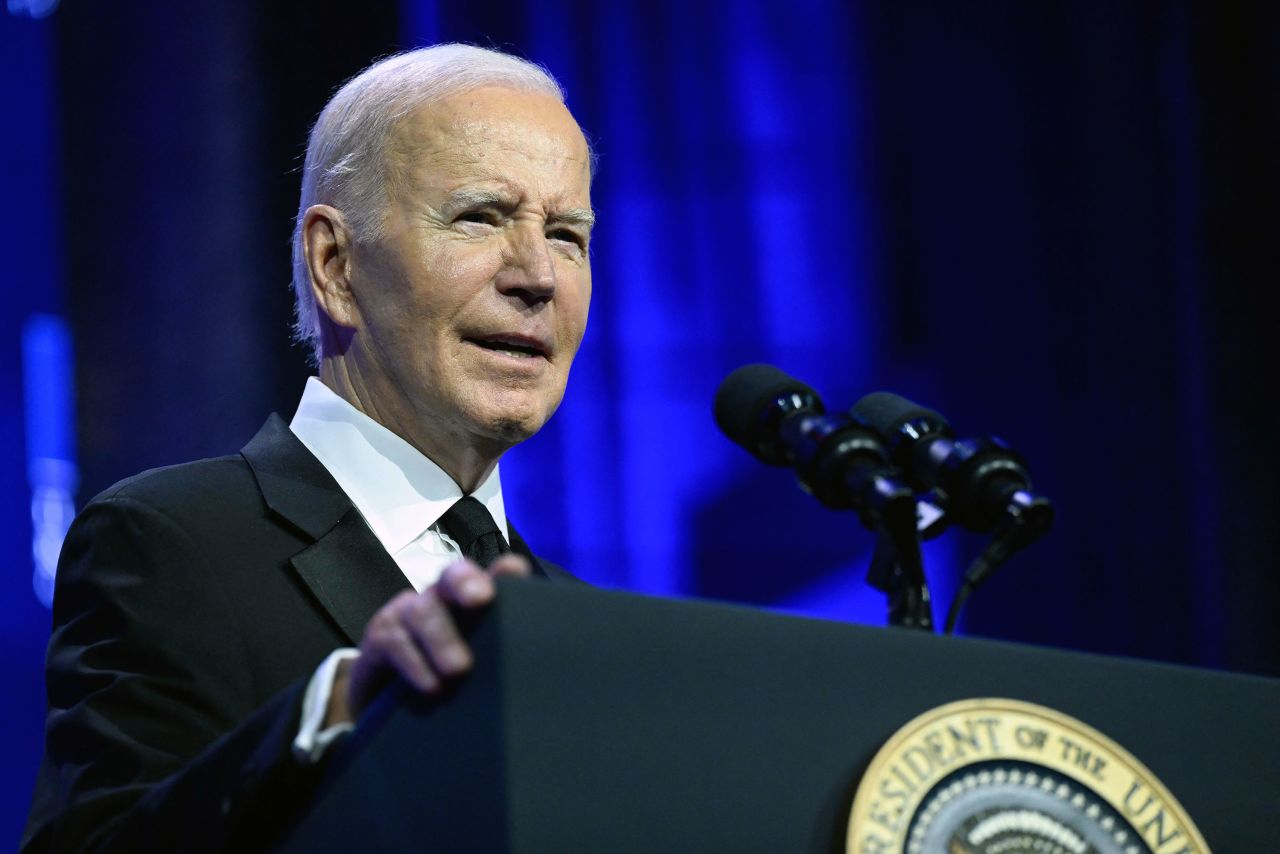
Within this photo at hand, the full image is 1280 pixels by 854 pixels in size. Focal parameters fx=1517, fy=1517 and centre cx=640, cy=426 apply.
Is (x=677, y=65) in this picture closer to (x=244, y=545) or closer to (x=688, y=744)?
(x=244, y=545)

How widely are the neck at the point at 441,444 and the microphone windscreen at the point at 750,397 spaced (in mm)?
334

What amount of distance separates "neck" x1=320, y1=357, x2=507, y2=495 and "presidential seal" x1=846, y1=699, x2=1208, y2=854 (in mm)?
889

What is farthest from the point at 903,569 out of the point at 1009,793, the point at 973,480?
the point at 1009,793

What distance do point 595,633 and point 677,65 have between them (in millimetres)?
3280

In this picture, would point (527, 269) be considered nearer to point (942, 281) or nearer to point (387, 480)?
point (387, 480)

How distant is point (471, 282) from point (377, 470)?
24 centimetres

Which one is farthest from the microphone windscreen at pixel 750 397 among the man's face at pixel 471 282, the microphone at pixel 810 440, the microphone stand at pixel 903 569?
the man's face at pixel 471 282

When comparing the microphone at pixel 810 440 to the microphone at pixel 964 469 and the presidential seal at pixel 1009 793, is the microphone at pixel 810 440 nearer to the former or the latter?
the microphone at pixel 964 469

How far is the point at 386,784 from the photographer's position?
954 millimetres

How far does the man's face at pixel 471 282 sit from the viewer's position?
1.74 metres

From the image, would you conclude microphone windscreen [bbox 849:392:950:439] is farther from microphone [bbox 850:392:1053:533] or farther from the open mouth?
the open mouth

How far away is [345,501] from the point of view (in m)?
1.59

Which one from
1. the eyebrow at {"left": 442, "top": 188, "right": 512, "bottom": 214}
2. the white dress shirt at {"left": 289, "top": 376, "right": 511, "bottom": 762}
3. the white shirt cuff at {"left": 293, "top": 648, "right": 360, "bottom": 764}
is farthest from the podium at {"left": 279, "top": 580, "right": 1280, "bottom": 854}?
the eyebrow at {"left": 442, "top": 188, "right": 512, "bottom": 214}

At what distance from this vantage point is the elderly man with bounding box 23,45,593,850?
1.03 metres
